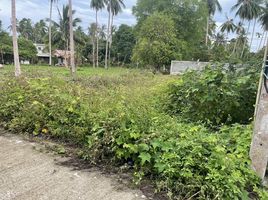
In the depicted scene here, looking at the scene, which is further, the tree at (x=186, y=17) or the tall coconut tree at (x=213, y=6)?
the tall coconut tree at (x=213, y=6)

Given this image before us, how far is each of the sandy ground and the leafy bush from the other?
1621 mm

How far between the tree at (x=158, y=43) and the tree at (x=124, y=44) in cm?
1860

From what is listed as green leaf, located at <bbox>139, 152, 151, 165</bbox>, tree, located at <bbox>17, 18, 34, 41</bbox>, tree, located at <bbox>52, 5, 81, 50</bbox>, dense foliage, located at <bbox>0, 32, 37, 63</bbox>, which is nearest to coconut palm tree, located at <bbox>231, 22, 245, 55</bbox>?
tree, located at <bbox>52, 5, 81, 50</bbox>

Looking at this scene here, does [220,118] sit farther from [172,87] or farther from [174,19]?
[174,19]

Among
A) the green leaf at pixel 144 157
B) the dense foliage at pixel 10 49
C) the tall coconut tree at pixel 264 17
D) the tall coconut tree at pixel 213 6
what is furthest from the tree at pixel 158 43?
the green leaf at pixel 144 157

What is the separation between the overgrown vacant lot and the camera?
206cm

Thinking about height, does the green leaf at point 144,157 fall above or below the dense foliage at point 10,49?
below

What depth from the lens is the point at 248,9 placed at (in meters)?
30.5

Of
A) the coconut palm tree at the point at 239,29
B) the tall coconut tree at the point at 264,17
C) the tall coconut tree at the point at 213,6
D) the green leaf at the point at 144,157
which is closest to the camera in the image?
the green leaf at the point at 144,157

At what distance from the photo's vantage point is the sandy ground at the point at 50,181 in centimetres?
204

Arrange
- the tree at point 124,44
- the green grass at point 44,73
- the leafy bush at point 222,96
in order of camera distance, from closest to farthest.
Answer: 1. the leafy bush at point 222,96
2. the green grass at point 44,73
3. the tree at point 124,44

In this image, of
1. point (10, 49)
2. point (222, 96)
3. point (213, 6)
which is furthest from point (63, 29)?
point (222, 96)

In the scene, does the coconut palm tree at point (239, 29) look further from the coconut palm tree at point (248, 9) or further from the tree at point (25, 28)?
the tree at point (25, 28)

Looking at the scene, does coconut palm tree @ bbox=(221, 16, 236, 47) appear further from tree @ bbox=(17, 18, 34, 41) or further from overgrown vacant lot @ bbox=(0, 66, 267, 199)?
tree @ bbox=(17, 18, 34, 41)
